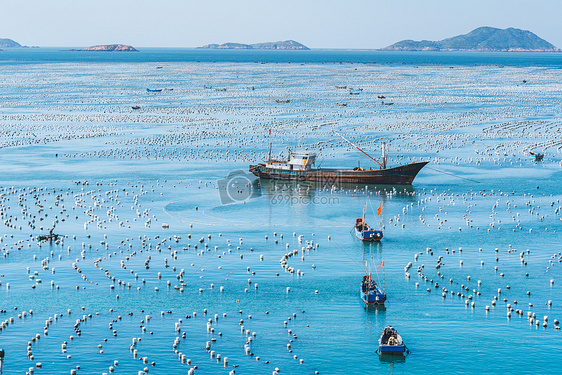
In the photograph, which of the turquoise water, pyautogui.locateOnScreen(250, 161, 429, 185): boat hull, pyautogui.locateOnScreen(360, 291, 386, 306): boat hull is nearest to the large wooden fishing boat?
pyautogui.locateOnScreen(250, 161, 429, 185): boat hull

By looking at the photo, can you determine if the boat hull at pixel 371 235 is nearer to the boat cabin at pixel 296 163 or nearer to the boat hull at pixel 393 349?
the boat hull at pixel 393 349

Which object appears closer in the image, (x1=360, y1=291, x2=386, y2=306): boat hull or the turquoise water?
the turquoise water

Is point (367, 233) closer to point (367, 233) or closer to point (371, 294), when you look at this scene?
point (367, 233)

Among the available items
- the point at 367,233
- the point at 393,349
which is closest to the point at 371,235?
the point at 367,233

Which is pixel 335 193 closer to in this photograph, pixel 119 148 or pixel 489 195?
pixel 489 195

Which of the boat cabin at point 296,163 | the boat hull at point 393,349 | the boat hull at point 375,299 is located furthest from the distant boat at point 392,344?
the boat cabin at point 296,163

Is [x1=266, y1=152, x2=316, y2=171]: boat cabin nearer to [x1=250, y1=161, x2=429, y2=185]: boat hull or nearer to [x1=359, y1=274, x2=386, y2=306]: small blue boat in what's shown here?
[x1=250, y1=161, x2=429, y2=185]: boat hull

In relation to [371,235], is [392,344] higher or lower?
lower
